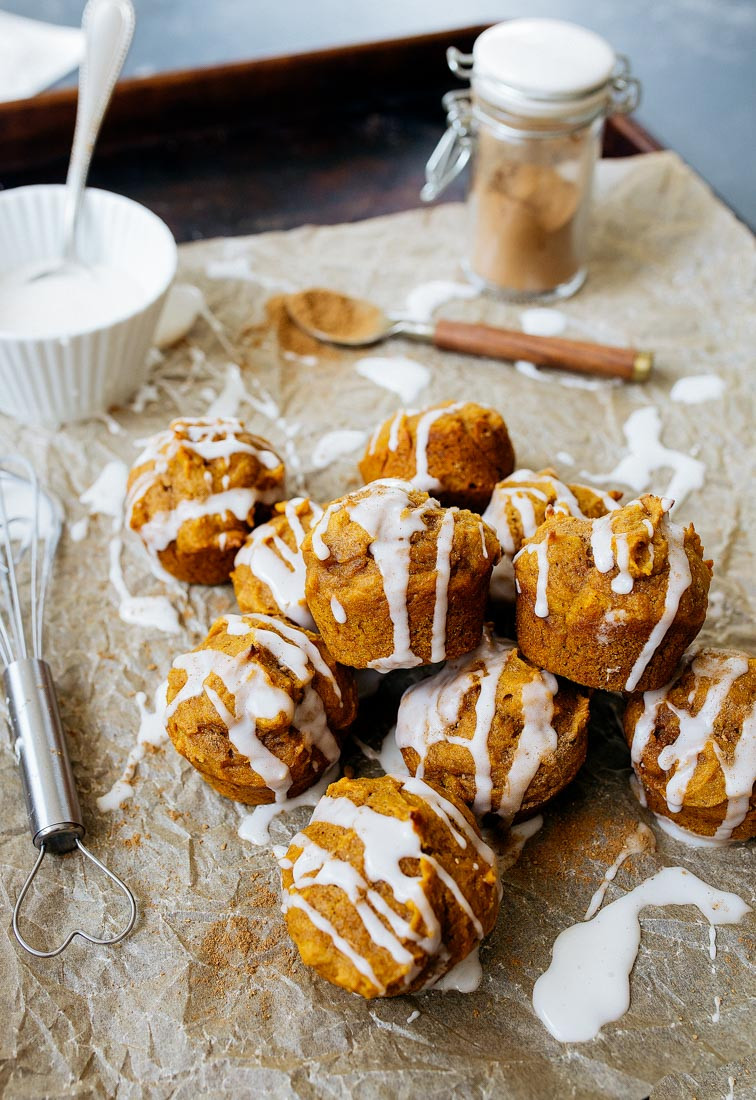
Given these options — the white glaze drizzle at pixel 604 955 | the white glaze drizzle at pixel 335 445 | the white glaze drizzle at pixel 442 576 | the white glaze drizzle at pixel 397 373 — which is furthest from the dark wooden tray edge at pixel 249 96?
the white glaze drizzle at pixel 604 955

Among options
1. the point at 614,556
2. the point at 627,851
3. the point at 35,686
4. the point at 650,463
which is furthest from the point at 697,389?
the point at 35,686

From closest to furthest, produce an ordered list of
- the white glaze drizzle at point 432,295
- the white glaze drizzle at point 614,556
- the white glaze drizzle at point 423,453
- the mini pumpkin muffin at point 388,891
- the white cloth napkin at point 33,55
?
the mini pumpkin muffin at point 388,891
the white glaze drizzle at point 614,556
the white glaze drizzle at point 423,453
the white glaze drizzle at point 432,295
the white cloth napkin at point 33,55

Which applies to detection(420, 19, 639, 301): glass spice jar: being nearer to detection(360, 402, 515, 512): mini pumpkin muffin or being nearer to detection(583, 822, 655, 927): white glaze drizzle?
detection(360, 402, 515, 512): mini pumpkin muffin

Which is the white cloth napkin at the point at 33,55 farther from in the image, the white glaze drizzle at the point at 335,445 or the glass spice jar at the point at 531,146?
the white glaze drizzle at the point at 335,445

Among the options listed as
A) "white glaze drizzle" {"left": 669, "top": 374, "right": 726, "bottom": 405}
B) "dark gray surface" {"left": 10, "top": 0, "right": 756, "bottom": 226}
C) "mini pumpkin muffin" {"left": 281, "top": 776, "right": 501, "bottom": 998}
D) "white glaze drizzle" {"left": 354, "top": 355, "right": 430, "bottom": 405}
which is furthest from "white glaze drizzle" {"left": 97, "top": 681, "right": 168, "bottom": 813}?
"dark gray surface" {"left": 10, "top": 0, "right": 756, "bottom": 226}

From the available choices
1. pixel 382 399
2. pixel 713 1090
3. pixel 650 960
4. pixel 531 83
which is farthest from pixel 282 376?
pixel 713 1090

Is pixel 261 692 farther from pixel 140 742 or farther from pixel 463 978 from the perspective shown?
pixel 463 978
